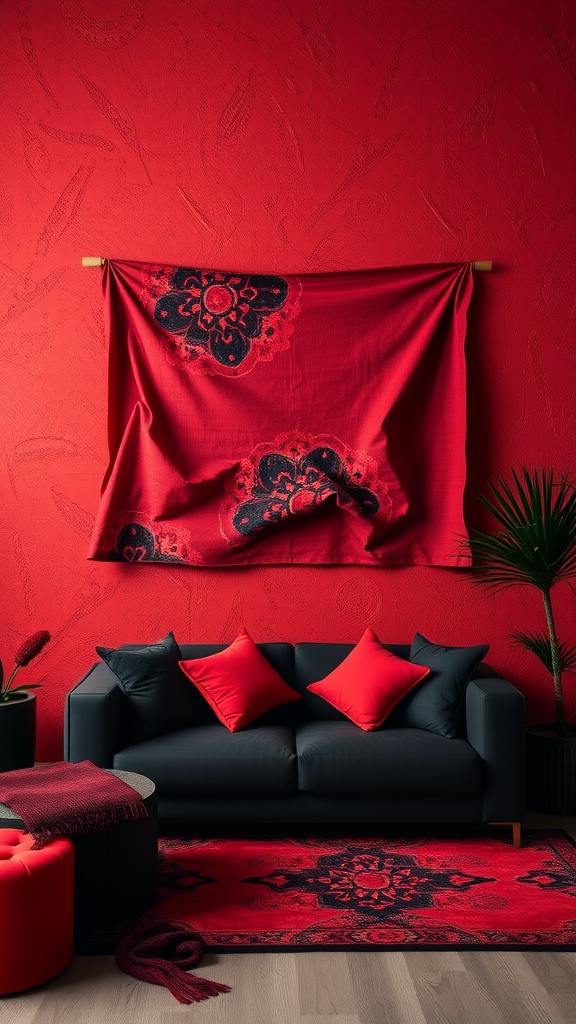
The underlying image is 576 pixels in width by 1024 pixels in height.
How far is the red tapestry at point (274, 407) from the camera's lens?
14.3ft

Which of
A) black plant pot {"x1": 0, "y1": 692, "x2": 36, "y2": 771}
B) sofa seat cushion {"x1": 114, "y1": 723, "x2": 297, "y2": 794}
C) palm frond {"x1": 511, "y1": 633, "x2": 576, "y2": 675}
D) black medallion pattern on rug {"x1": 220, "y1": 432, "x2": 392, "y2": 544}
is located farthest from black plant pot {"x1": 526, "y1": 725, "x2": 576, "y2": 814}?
black plant pot {"x1": 0, "y1": 692, "x2": 36, "y2": 771}

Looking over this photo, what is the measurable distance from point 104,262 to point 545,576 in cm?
249

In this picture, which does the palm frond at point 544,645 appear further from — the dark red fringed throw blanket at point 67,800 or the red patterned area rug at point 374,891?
the dark red fringed throw blanket at point 67,800

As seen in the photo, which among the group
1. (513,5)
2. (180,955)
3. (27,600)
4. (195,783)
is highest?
(513,5)

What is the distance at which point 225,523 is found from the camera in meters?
4.39

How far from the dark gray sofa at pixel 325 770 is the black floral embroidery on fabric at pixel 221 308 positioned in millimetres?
1744

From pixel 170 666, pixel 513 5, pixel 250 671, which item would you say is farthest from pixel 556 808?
pixel 513 5

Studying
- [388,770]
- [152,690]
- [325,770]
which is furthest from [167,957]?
[152,690]

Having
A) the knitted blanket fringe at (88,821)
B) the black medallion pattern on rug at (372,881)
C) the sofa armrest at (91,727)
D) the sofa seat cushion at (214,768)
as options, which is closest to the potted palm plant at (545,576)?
the black medallion pattern on rug at (372,881)

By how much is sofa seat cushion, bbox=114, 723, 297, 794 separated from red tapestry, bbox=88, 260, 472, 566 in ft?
3.59

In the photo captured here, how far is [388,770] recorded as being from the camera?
349cm

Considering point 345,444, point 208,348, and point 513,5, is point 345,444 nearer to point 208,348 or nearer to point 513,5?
point 208,348

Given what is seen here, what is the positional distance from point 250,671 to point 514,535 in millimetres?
1270

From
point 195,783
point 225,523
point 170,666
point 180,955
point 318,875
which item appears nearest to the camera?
point 180,955
